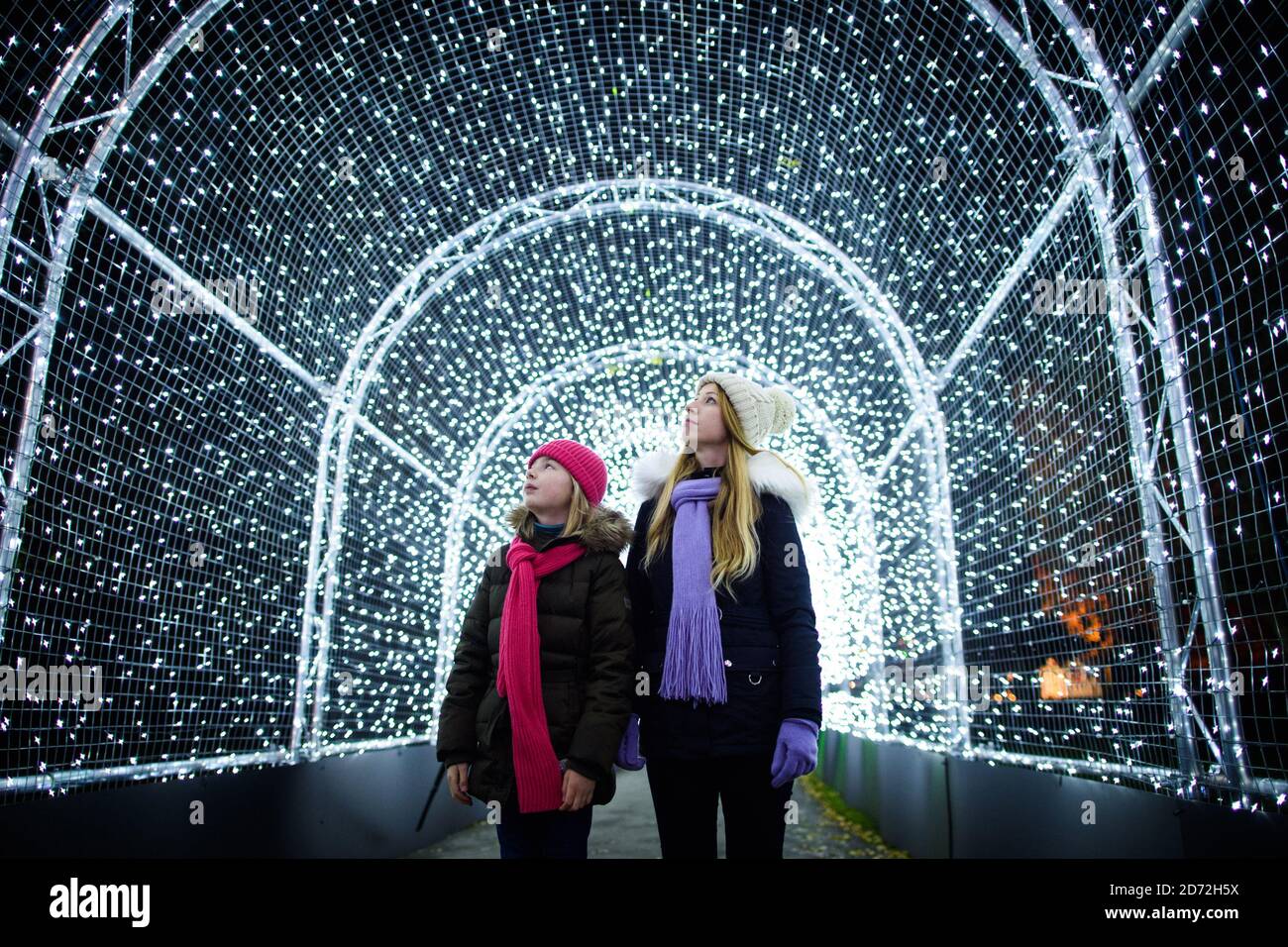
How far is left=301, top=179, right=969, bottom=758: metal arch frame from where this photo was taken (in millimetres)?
4578

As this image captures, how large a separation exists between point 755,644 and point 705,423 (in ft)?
2.17

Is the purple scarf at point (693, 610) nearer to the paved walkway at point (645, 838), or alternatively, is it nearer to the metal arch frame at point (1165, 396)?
the metal arch frame at point (1165, 396)

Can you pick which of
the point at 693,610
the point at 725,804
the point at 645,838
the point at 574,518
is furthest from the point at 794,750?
the point at 645,838

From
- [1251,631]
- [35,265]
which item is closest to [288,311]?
[35,265]

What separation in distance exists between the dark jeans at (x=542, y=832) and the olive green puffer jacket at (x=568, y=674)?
0.18 feet

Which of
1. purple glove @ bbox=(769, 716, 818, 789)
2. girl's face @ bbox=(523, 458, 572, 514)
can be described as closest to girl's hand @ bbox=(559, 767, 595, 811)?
purple glove @ bbox=(769, 716, 818, 789)

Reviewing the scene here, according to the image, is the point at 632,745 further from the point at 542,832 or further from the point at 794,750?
the point at 794,750

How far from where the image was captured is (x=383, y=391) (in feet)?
17.5

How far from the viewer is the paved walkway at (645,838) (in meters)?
5.29

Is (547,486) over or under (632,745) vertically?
over

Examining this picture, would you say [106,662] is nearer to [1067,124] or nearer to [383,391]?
[383,391]

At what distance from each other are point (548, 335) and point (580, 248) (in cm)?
86

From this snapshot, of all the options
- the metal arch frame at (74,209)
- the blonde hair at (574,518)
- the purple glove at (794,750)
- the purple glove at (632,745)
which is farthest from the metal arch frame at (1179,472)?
the metal arch frame at (74,209)

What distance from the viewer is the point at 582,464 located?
269cm
